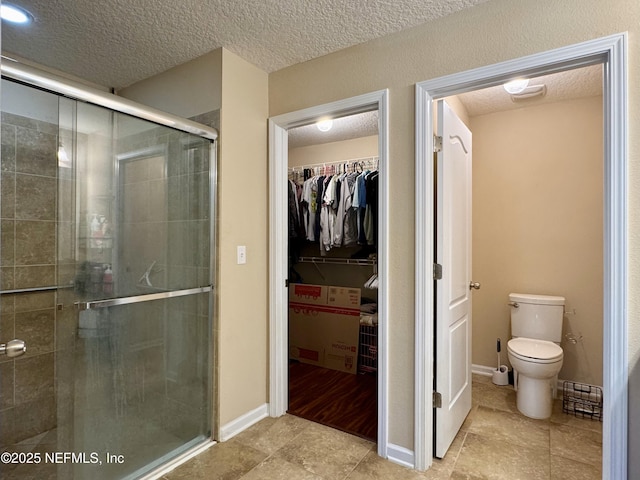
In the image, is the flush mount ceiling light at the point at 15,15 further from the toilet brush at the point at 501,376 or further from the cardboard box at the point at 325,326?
the toilet brush at the point at 501,376

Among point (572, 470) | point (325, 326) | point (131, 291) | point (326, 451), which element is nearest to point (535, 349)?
point (572, 470)

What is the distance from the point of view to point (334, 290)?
138 inches

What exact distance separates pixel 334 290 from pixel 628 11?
8.84 feet

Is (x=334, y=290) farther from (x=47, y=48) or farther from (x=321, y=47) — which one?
(x=47, y=48)

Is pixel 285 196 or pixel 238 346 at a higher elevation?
pixel 285 196

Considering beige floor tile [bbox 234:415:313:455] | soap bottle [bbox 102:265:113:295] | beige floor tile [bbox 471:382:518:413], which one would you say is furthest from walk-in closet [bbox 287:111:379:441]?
soap bottle [bbox 102:265:113:295]

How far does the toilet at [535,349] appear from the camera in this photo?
2.42 m

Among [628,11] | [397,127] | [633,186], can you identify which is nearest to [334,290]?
[397,127]

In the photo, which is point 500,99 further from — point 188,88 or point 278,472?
point 278,472

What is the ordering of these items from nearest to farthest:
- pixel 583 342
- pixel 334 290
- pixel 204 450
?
pixel 204 450 → pixel 583 342 → pixel 334 290

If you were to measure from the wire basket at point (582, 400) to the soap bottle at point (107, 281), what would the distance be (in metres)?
2.98

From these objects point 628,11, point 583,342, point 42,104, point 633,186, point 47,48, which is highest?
point 47,48

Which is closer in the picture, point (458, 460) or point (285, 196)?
point (458, 460)

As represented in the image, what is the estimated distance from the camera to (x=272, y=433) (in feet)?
7.41
